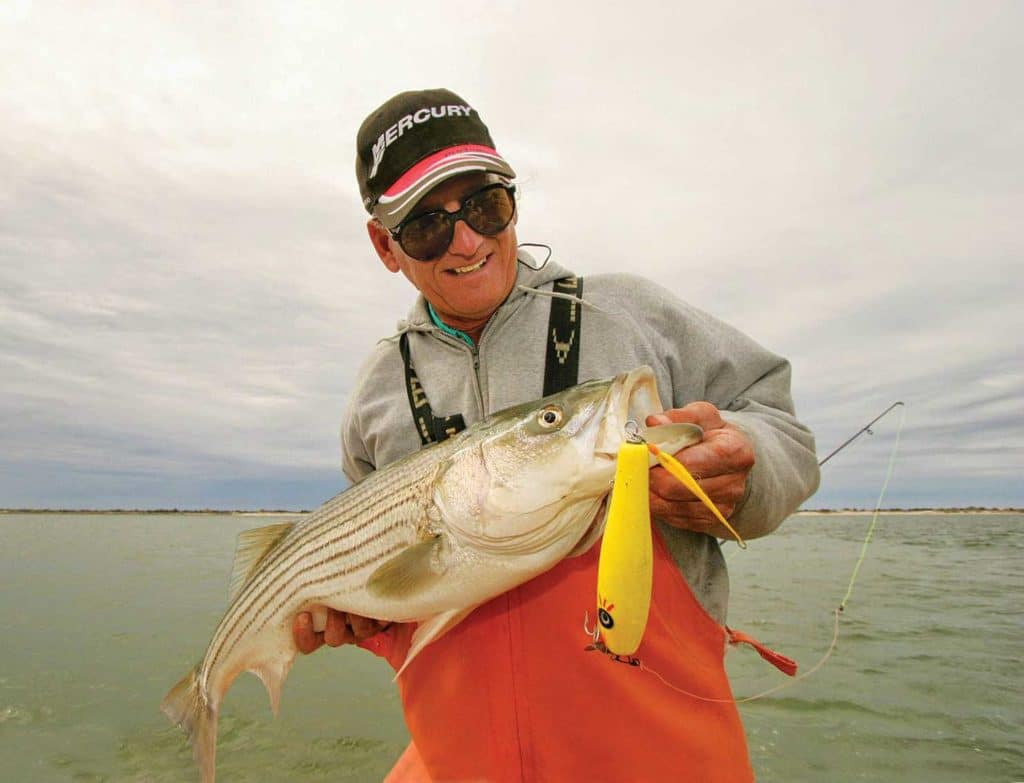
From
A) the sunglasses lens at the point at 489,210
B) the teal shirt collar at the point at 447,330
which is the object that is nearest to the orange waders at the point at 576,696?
the teal shirt collar at the point at 447,330

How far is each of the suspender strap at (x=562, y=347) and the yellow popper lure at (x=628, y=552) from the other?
1.08 m

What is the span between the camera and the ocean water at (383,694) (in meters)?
4.95

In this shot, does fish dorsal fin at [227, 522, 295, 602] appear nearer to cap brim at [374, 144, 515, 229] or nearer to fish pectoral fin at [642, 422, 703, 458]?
cap brim at [374, 144, 515, 229]

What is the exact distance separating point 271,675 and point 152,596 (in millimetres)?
11111

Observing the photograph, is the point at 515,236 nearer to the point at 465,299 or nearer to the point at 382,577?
the point at 465,299

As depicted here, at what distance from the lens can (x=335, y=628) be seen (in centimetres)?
302

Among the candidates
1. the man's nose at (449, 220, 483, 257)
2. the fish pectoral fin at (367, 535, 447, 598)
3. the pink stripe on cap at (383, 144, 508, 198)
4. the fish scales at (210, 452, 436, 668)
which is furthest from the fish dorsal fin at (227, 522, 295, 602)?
the pink stripe on cap at (383, 144, 508, 198)

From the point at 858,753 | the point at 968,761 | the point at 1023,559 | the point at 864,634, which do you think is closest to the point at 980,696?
the point at 968,761

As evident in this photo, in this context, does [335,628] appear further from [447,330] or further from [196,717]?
[447,330]

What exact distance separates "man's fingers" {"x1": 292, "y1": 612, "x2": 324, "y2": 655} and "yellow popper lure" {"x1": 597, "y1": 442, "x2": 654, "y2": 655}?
6.05ft

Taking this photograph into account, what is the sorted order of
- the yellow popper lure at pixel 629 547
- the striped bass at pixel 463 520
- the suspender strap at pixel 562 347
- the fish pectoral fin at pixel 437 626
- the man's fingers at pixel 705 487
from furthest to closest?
1. the suspender strap at pixel 562 347
2. the fish pectoral fin at pixel 437 626
3. the striped bass at pixel 463 520
4. the man's fingers at pixel 705 487
5. the yellow popper lure at pixel 629 547

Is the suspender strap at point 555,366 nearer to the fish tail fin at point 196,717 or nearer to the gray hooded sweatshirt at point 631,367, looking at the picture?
the gray hooded sweatshirt at point 631,367

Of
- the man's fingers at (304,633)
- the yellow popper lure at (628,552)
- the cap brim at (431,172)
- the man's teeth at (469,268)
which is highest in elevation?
the cap brim at (431,172)

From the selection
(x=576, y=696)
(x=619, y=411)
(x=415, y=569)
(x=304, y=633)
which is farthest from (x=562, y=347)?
(x=304, y=633)
